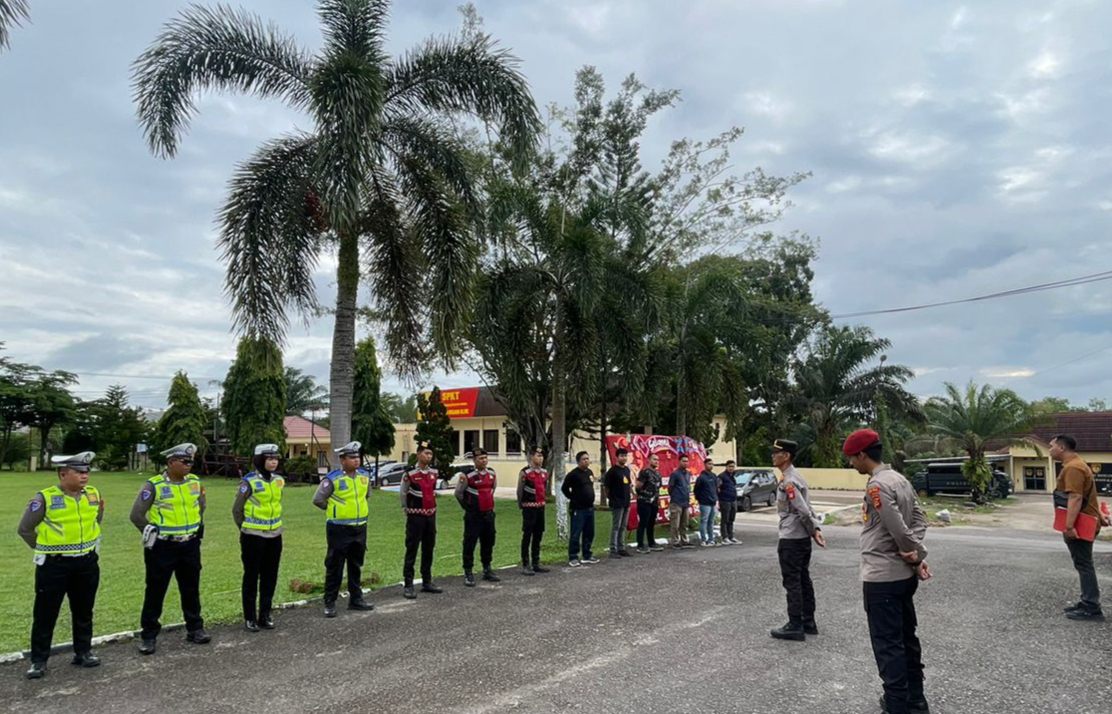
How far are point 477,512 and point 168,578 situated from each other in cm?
374

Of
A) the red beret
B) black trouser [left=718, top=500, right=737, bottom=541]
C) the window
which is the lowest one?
black trouser [left=718, top=500, right=737, bottom=541]

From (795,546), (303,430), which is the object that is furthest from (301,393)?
(795,546)

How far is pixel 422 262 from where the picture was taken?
10211mm

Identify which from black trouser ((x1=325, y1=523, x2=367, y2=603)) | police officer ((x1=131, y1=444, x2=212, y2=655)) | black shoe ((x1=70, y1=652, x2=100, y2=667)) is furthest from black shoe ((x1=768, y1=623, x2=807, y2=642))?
black shoe ((x1=70, y1=652, x2=100, y2=667))

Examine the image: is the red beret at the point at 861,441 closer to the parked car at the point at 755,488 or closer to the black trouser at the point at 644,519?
the black trouser at the point at 644,519

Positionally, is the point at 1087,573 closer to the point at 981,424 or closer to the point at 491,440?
the point at 981,424

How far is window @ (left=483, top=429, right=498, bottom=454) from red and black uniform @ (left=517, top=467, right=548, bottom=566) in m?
32.2

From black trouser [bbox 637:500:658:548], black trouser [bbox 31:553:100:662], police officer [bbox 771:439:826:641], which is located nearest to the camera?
black trouser [bbox 31:553:100:662]

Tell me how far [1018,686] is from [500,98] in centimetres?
888

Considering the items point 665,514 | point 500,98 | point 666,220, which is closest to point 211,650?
point 500,98

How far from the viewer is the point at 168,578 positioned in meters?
6.48

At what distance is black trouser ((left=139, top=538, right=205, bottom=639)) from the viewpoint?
6.31 m

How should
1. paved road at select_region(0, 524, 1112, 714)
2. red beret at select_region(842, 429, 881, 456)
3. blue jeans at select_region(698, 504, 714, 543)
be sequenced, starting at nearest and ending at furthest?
paved road at select_region(0, 524, 1112, 714)
red beret at select_region(842, 429, 881, 456)
blue jeans at select_region(698, 504, 714, 543)

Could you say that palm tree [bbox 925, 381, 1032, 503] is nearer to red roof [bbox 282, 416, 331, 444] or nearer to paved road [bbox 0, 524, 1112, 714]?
paved road [bbox 0, 524, 1112, 714]
